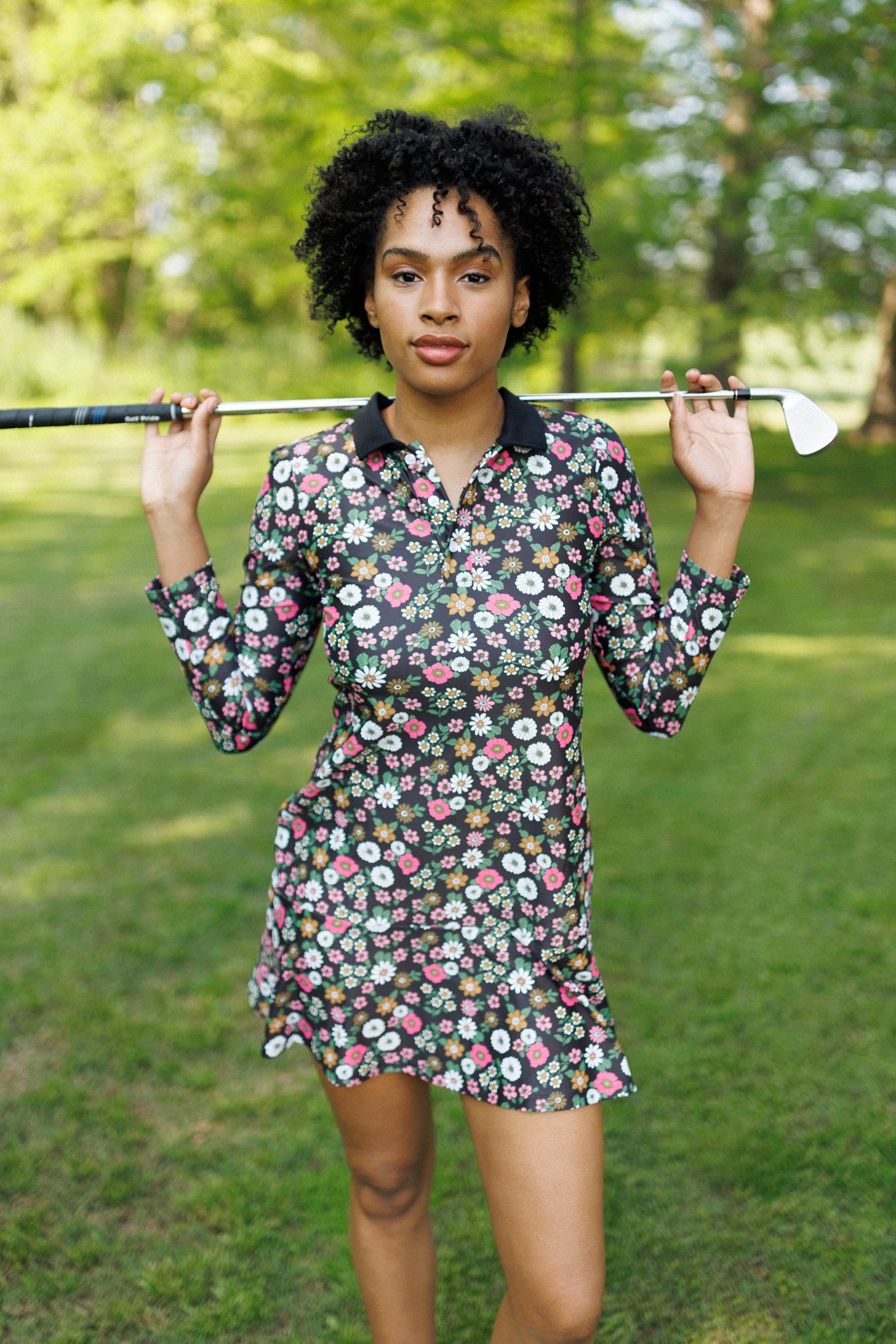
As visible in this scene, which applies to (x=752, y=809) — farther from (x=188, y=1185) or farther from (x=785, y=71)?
(x=785, y=71)

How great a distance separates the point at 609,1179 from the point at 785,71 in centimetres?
1036

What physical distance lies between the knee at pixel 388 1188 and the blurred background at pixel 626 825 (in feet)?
2.20

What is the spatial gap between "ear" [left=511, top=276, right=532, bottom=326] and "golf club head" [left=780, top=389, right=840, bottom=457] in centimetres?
45

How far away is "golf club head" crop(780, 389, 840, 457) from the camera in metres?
2.00

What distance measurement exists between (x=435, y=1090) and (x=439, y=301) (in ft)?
7.93

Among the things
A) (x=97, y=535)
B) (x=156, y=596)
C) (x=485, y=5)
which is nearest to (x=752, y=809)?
(x=156, y=596)

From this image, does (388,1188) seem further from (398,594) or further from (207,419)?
(207,419)

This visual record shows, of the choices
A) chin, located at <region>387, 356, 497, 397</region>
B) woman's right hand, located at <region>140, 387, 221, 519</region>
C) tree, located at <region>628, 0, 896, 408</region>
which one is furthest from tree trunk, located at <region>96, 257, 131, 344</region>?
chin, located at <region>387, 356, 497, 397</region>

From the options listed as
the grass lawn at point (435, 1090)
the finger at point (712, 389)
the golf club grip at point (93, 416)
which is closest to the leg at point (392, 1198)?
the grass lawn at point (435, 1090)

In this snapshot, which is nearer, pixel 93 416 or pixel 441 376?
pixel 441 376

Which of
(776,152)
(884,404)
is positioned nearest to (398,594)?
(776,152)

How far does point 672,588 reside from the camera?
187 centimetres

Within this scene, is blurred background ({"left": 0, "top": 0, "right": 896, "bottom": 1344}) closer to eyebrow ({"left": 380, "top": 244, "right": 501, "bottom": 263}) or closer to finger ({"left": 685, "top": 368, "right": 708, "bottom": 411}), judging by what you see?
finger ({"left": 685, "top": 368, "right": 708, "bottom": 411})

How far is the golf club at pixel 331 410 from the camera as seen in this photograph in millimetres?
1855
